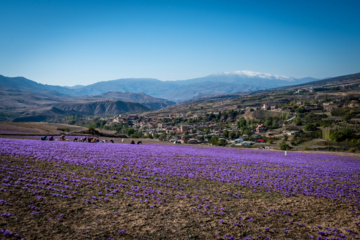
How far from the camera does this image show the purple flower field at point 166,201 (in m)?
9.82

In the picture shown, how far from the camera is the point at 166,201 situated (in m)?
13.1

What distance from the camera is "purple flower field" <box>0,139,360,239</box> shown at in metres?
9.82

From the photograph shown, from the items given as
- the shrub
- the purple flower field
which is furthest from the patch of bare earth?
the shrub

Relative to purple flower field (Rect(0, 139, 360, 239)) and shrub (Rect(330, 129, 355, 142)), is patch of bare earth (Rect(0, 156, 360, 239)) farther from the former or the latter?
shrub (Rect(330, 129, 355, 142))

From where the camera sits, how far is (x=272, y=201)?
14.5 metres

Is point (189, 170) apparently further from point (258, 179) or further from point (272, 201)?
point (272, 201)

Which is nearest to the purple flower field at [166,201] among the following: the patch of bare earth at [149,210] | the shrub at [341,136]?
the patch of bare earth at [149,210]

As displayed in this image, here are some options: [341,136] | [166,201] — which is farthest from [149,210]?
[341,136]

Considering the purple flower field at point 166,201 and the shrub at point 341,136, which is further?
the shrub at point 341,136

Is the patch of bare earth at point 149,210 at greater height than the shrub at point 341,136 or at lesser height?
greater

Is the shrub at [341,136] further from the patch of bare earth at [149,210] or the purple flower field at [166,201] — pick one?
the patch of bare earth at [149,210]

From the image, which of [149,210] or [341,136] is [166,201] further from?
[341,136]

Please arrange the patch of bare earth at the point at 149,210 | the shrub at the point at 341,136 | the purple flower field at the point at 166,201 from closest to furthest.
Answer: the patch of bare earth at the point at 149,210 < the purple flower field at the point at 166,201 < the shrub at the point at 341,136

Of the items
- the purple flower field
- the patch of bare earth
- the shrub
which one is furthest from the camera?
the shrub
